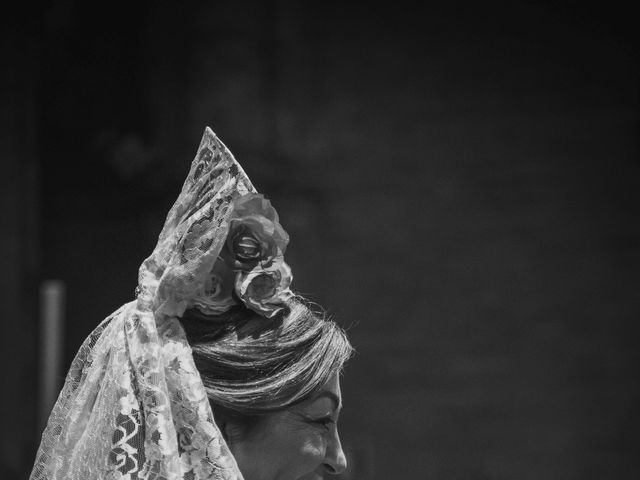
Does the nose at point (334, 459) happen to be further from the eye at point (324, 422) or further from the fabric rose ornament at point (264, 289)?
the fabric rose ornament at point (264, 289)

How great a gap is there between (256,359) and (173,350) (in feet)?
0.36

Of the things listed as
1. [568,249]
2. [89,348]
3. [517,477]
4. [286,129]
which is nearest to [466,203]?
[568,249]

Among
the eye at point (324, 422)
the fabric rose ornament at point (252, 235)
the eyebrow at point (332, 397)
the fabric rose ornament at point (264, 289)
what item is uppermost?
the fabric rose ornament at point (252, 235)

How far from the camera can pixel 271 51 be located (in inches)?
223

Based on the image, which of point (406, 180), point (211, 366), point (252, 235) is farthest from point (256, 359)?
point (406, 180)

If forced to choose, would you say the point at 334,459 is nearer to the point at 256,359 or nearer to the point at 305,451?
the point at 305,451

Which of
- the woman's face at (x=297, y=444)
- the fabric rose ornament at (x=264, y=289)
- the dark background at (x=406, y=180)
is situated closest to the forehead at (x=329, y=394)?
the woman's face at (x=297, y=444)

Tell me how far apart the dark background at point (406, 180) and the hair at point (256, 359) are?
3.89m

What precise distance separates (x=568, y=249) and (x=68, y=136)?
247 centimetres

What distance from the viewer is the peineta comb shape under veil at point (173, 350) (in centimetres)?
150

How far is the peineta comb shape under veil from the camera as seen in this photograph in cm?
150

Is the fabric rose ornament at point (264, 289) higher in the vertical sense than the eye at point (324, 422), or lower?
higher

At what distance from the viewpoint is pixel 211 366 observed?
156cm

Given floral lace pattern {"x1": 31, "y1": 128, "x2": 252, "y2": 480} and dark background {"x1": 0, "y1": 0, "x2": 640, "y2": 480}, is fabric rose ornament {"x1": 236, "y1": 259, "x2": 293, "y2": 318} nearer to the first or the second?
floral lace pattern {"x1": 31, "y1": 128, "x2": 252, "y2": 480}
